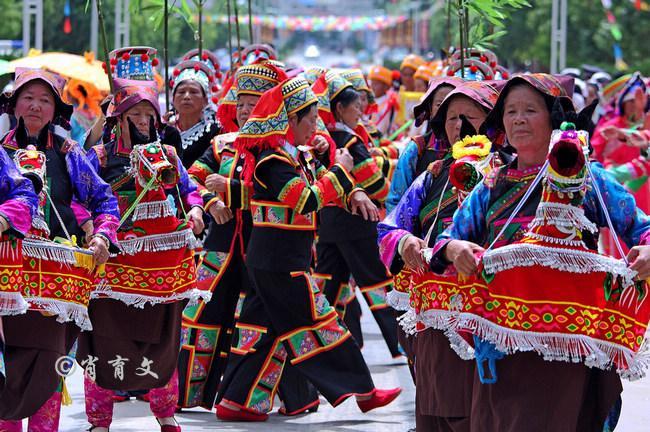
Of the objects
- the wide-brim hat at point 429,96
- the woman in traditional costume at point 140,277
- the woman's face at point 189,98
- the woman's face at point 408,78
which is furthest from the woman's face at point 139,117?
the woman's face at point 408,78

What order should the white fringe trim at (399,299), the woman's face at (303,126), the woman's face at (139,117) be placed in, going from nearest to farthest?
the white fringe trim at (399,299) < the woman's face at (139,117) < the woman's face at (303,126)

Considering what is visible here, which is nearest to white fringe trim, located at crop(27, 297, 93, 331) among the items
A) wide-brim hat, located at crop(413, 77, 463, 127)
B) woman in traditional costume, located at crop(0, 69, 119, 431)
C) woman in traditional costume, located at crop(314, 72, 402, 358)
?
woman in traditional costume, located at crop(0, 69, 119, 431)

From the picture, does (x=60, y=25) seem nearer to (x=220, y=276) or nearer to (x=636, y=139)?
(x=636, y=139)

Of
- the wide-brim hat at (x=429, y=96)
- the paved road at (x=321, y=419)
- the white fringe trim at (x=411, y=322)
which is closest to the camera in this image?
the white fringe trim at (x=411, y=322)

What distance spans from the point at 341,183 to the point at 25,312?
6.74 feet

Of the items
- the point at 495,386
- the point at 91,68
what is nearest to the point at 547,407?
the point at 495,386

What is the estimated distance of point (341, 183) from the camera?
7.95m

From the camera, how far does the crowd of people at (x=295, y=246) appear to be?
16.9ft

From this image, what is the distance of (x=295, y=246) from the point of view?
320 inches

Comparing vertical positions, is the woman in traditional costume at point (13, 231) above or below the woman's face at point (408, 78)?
below

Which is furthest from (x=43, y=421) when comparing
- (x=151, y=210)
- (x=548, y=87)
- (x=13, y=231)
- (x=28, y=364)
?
(x=548, y=87)

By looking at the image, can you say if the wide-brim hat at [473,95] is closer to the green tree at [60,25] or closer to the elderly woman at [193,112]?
the elderly woman at [193,112]

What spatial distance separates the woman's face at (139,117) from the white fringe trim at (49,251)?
110 centimetres

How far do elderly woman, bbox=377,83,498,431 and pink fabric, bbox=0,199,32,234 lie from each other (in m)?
1.44
